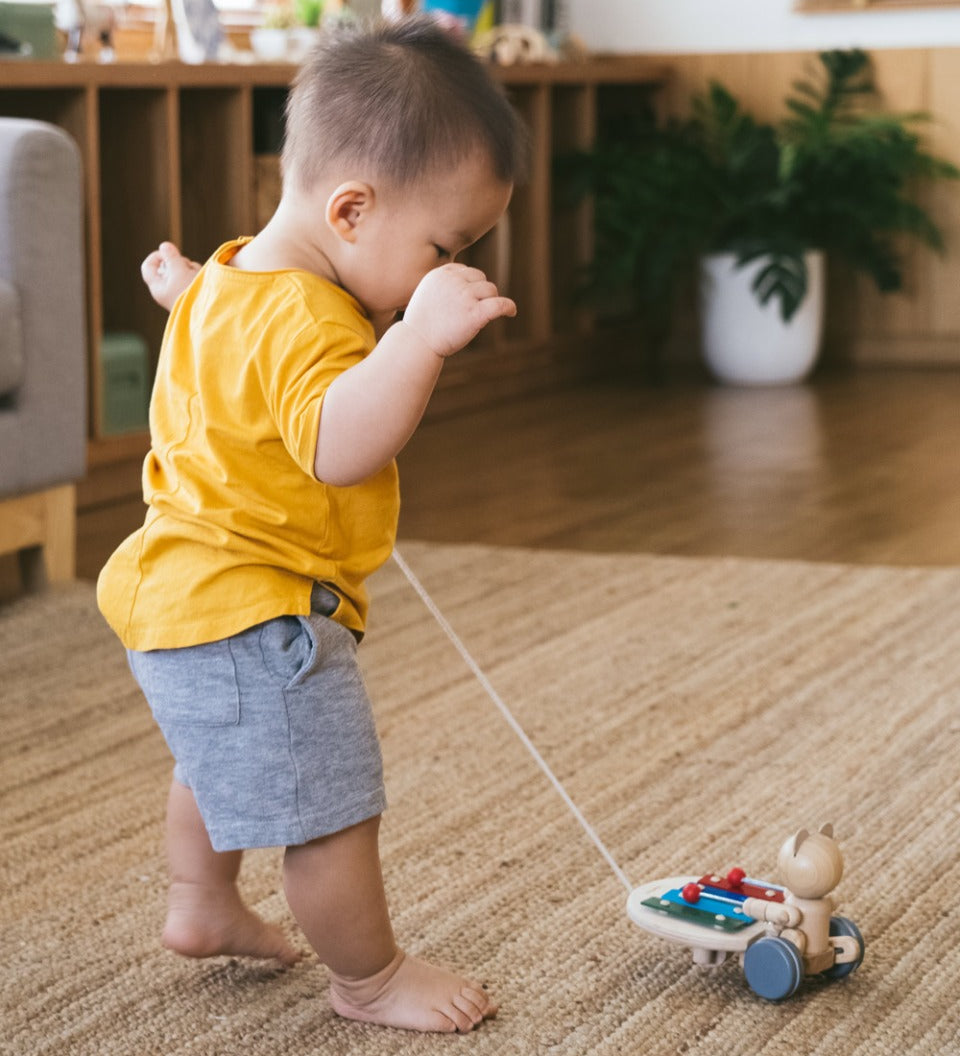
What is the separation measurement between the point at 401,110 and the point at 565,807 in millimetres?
716

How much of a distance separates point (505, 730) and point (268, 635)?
0.69 meters

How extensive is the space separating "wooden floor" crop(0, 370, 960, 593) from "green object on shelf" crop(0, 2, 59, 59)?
765 mm

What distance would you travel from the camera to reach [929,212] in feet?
14.5

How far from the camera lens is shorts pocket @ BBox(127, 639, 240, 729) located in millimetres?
1040

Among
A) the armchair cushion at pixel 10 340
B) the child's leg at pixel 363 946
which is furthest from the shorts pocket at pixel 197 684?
the armchair cushion at pixel 10 340

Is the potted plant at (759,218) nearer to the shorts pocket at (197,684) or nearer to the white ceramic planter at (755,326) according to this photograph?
the white ceramic planter at (755,326)

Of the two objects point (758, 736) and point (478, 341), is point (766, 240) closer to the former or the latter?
point (478, 341)

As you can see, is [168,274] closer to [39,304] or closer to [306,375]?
[306,375]

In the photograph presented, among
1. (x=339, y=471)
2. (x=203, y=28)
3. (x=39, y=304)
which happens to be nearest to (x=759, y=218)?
(x=203, y=28)

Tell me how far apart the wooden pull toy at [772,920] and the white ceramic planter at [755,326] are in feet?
10.2

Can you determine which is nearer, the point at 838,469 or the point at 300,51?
the point at 838,469

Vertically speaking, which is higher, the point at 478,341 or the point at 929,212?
the point at 929,212

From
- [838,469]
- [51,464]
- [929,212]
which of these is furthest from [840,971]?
[929,212]

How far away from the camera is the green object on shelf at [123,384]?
290 centimetres
